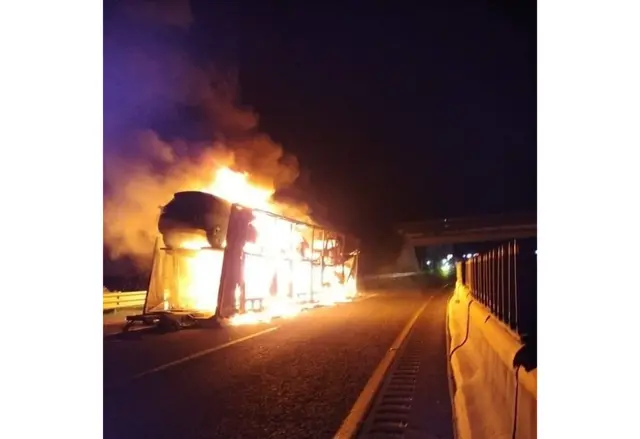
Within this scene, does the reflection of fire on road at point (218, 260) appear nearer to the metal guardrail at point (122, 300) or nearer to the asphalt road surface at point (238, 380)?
the asphalt road surface at point (238, 380)

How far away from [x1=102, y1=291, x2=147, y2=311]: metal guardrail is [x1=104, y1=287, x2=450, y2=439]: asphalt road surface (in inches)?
148

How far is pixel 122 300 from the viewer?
13672mm

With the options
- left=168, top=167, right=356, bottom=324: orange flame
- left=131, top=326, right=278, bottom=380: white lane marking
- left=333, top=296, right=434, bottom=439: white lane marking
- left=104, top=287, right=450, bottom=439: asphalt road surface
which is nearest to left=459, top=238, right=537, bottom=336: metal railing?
left=333, top=296, right=434, bottom=439: white lane marking

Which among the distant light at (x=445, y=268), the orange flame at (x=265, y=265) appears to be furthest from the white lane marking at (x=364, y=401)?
the distant light at (x=445, y=268)

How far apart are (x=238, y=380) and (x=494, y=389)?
104 inches

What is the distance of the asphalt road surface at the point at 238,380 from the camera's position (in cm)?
429

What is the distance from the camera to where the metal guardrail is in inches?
514

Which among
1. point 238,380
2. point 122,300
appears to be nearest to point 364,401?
point 238,380

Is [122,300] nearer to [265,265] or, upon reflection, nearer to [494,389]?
[265,265]
